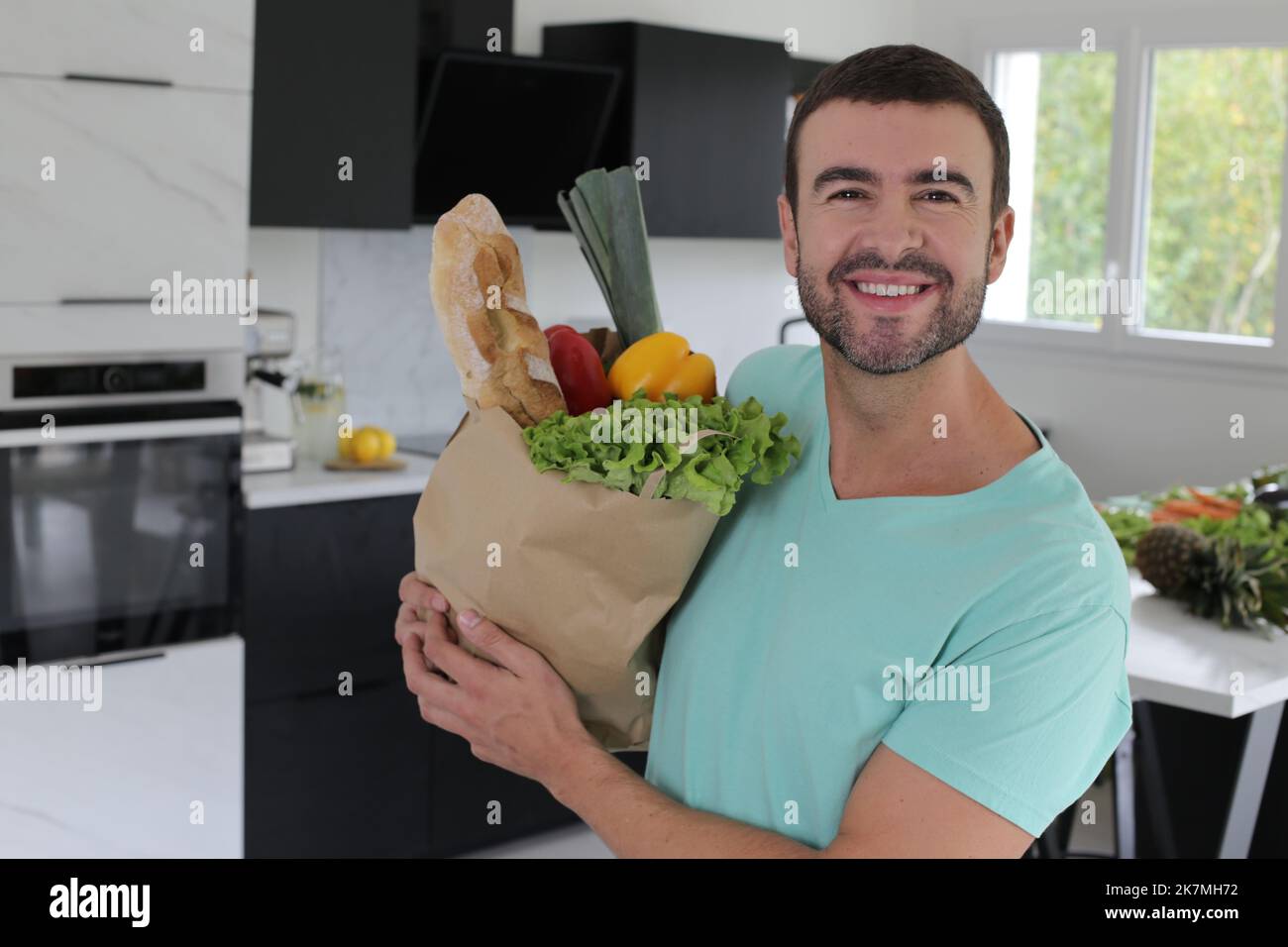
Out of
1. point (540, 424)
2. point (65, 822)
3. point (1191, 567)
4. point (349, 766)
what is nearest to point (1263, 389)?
point (1191, 567)

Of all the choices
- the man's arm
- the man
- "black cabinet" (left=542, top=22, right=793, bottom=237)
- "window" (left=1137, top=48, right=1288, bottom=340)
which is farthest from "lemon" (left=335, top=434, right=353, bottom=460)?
"window" (left=1137, top=48, right=1288, bottom=340)

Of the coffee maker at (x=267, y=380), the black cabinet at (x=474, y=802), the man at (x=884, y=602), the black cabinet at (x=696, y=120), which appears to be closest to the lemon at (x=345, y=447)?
the coffee maker at (x=267, y=380)

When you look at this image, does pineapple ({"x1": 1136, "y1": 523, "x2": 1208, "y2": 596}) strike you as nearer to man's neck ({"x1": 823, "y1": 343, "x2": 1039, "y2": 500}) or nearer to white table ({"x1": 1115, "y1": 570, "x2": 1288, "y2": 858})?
white table ({"x1": 1115, "y1": 570, "x2": 1288, "y2": 858})

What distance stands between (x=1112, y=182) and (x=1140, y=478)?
0.99 metres

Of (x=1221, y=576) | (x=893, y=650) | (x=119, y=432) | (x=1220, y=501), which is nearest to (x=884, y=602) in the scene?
(x=893, y=650)

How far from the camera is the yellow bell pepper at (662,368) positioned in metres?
1.38

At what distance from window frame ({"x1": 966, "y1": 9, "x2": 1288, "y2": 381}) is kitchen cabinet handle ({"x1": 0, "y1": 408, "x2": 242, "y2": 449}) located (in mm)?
3053

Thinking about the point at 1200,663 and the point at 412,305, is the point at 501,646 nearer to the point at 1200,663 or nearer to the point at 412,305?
the point at 1200,663

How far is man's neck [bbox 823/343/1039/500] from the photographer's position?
1327mm

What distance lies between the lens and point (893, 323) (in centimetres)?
129

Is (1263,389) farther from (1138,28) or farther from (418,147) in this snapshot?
(418,147)

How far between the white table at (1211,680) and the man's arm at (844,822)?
129cm

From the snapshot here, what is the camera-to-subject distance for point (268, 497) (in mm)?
3254

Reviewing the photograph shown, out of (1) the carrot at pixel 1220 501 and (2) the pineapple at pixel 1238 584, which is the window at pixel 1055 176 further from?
(2) the pineapple at pixel 1238 584
